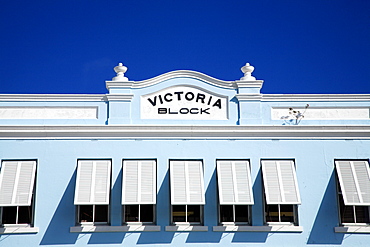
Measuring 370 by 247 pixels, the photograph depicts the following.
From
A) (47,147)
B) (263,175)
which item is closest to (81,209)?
(47,147)

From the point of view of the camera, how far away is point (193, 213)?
1457cm

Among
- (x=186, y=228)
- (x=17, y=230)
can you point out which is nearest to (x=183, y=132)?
(x=186, y=228)

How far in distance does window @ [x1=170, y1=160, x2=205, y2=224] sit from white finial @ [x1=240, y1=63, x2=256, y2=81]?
3.03 metres

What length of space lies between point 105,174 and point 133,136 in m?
1.38

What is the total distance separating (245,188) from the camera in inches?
557

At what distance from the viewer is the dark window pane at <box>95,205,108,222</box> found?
1445cm

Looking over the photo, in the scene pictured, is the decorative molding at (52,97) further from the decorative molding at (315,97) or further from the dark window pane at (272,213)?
the dark window pane at (272,213)

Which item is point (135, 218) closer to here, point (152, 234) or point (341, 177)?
point (152, 234)

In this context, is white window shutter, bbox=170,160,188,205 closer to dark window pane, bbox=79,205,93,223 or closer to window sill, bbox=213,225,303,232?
window sill, bbox=213,225,303,232

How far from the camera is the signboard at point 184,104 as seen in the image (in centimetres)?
1518

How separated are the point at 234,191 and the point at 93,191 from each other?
3.88 meters

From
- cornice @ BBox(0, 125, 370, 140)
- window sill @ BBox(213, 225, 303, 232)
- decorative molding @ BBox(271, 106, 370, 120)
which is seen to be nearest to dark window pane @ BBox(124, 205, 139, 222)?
cornice @ BBox(0, 125, 370, 140)

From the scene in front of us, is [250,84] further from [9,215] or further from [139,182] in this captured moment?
[9,215]

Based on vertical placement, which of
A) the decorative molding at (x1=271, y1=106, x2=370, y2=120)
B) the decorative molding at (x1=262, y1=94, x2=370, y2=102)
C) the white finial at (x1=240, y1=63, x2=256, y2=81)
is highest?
the white finial at (x1=240, y1=63, x2=256, y2=81)
